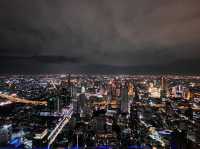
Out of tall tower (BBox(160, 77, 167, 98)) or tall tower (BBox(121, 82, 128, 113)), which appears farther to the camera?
tall tower (BBox(160, 77, 167, 98))

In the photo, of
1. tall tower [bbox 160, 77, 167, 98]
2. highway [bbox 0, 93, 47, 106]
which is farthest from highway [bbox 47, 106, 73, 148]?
tall tower [bbox 160, 77, 167, 98]

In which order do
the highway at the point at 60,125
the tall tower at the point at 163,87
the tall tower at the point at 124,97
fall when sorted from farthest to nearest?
the tall tower at the point at 163,87 → the tall tower at the point at 124,97 → the highway at the point at 60,125

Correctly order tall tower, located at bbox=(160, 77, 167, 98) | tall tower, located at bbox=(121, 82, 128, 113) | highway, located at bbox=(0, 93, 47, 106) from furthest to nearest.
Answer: tall tower, located at bbox=(160, 77, 167, 98), tall tower, located at bbox=(121, 82, 128, 113), highway, located at bbox=(0, 93, 47, 106)

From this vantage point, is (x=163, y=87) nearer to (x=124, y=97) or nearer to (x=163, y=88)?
(x=163, y=88)

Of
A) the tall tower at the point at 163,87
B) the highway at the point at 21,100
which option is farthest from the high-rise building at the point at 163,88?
the highway at the point at 21,100

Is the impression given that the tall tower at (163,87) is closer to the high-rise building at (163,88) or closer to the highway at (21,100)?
the high-rise building at (163,88)

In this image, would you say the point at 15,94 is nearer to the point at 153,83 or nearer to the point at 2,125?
the point at 2,125

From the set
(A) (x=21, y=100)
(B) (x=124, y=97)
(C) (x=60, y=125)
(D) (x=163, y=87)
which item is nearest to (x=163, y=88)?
(D) (x=163, y=87)

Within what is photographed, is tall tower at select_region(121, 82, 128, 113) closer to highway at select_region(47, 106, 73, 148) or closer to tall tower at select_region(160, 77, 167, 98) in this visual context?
tall tower at select_region(160, 77, 167, 98)

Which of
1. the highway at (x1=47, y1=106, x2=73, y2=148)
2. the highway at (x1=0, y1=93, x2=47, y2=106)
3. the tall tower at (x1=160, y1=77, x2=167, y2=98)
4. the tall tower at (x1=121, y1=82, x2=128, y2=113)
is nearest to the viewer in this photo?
the highway at (x1=47, y1=106, x2=73, y2=148)
